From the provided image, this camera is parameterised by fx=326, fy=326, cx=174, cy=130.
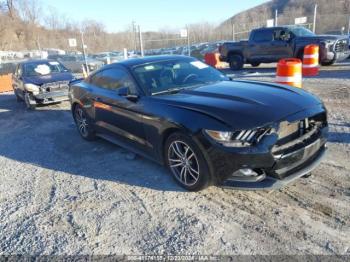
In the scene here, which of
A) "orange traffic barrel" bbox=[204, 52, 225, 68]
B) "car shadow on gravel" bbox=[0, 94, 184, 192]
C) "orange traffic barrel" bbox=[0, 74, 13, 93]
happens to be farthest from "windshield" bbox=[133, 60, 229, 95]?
"orange traffic barrel" bbox=[0, 74, 13, 93]

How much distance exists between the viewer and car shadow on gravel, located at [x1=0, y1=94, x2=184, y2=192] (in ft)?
15.2

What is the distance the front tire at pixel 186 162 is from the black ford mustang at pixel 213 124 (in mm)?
12

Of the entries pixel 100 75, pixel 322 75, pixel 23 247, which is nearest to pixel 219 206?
pixel 23 247

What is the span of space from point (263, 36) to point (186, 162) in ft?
41.5

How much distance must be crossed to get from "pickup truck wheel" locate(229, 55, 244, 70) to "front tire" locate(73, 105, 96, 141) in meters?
10.7

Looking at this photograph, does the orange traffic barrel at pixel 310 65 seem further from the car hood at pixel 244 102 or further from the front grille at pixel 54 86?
the front grille at pixel 54 86

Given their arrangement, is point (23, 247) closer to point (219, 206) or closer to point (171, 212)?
point (171, 212)

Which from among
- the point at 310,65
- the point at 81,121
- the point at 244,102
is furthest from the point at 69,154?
the point at 310,65

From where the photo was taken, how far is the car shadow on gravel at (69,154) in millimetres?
4621

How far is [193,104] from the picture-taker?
3.83 m

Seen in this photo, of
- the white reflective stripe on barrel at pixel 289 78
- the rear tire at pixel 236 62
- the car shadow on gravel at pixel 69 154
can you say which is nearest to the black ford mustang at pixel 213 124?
the car shadow on gravel at pixel 69 154

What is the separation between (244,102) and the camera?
370 centimetres

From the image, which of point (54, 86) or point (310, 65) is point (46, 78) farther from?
point (310, 65)

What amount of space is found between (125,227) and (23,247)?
102 cm
